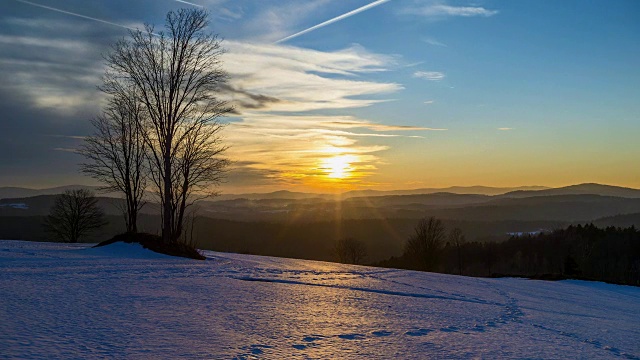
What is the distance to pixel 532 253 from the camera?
98875 mm

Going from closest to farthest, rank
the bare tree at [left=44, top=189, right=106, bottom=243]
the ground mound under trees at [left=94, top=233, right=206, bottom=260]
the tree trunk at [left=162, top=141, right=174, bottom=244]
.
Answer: the ground mound under trees at [left=94, top=233, right=206, bottom=260] < the tree trunk at [left=162, top=141, right=174, bottom=244] < the bare tree at [left=44, top=189, right=106, bottom=243]

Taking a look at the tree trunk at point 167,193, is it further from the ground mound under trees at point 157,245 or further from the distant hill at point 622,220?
the distant hill at point 622,220

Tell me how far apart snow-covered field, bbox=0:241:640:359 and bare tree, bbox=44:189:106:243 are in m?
30.0

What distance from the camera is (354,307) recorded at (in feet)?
30.8

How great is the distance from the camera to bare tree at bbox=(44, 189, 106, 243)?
1618 inches

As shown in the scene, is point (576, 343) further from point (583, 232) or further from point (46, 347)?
point (583, 232)

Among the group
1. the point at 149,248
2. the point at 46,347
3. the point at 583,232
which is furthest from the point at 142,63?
the point at 583,232

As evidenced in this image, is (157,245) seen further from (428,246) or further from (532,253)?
(532,253)

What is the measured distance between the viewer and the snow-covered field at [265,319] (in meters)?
5.74

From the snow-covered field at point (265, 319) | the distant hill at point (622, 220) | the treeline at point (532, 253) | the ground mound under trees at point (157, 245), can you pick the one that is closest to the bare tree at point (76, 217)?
the ground mound under trees at point (157, 245)

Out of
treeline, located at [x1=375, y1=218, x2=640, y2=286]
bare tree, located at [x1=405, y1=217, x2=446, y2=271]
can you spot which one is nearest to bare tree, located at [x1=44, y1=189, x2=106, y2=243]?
bare tree, located at [x1=405, y1=217, x2=446, y2=271]

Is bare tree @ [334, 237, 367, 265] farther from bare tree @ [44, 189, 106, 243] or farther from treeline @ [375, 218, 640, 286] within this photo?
bare tree @ [44, 189, 106, 243]

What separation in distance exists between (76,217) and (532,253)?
88.1m

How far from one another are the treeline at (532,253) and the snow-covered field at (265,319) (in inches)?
1557
